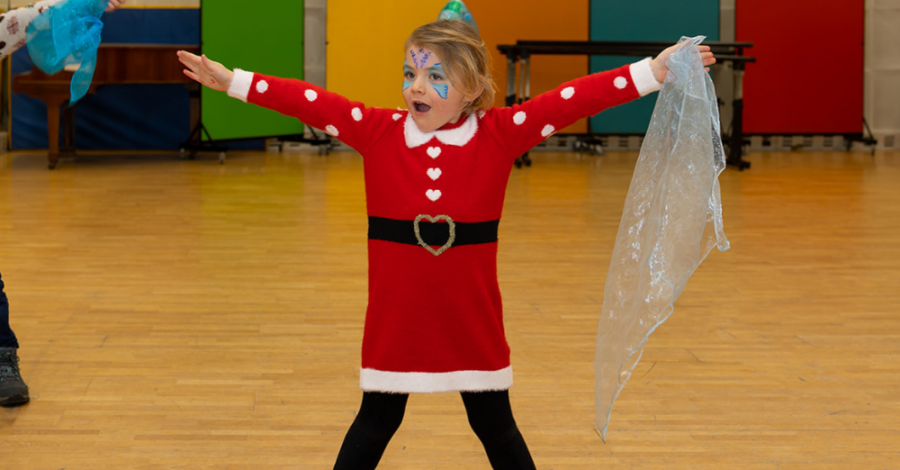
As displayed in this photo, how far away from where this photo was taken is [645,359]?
2.79 metres

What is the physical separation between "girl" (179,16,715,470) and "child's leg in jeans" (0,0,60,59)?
84 centimetres

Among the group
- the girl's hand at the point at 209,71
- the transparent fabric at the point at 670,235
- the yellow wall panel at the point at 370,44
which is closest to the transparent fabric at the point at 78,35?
the girl's hand at the point at 209,71

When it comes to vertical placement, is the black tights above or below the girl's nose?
below

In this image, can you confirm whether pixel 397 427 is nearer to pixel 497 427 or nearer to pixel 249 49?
pixel 497 427

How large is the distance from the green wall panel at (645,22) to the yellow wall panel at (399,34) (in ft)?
0.59

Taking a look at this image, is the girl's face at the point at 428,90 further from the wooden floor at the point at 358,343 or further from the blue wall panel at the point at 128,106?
the blue wall panel at the point at 128,106

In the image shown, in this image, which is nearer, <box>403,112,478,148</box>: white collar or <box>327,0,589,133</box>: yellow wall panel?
<box>403,112,478,148</box>: white collar

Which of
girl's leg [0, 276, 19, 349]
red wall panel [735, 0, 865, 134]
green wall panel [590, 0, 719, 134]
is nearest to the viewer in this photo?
girl's leg [0, 276, 19, 349]

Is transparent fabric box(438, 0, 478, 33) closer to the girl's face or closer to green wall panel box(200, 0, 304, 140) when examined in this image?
green wall panel box(200, 0, 304, 140)

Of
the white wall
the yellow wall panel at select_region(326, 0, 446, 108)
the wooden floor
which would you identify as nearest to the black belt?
the wooden floor

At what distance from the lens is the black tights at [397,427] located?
1554 millimetres

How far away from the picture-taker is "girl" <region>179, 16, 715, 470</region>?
1.51 m

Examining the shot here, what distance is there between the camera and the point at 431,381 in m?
1.51

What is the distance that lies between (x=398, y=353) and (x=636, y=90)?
1.95 ft
